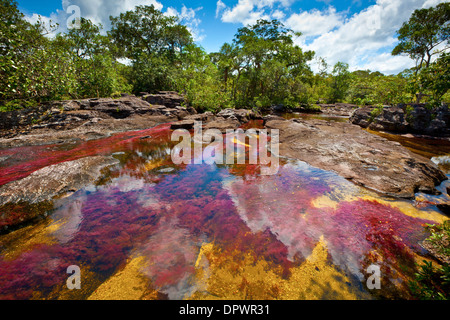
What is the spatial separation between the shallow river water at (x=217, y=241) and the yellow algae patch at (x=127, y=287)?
0.01 metres

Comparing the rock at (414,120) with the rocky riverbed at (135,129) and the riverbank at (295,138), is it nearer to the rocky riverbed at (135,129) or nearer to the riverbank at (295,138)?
the riverbank at (295,138)

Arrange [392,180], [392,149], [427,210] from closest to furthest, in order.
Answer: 1. [427,210]
2. [392,180]
3. [392,149]

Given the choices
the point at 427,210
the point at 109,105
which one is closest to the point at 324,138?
the point at 427,210

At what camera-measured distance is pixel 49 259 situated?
2492mm

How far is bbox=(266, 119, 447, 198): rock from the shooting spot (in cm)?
470

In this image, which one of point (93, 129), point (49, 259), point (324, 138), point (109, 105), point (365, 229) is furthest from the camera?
point (109, 105)

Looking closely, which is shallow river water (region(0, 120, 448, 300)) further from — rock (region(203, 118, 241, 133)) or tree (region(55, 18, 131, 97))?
tree (region(55, 18, 131, 97))

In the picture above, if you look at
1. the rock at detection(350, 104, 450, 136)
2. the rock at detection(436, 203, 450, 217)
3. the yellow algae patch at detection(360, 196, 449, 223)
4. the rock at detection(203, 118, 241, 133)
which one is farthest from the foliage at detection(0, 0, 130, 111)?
the rock at detection(350, 104, 450, 136)

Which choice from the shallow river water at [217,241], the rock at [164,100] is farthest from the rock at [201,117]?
the shallow river water at [217,241]

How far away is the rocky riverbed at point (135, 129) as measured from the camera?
14.2 feet

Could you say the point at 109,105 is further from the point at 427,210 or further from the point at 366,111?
the point at 366,111

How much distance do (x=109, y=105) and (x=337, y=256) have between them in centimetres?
1632

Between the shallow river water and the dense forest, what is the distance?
4.01 metres

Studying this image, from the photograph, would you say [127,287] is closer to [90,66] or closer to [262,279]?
[262,279]
